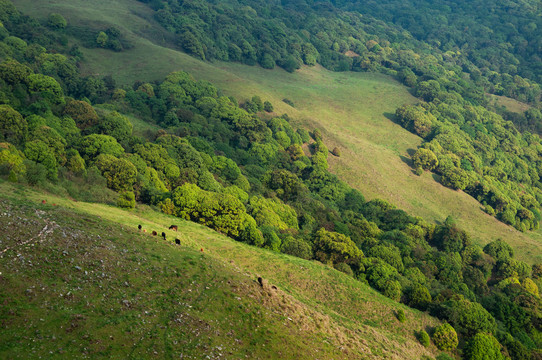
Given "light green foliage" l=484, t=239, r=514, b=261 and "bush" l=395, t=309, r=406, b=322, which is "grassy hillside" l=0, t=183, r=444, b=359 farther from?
"light green foliage" l=484, t=239, r=514, b=261

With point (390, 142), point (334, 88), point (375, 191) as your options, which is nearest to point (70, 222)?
point (375, 191)

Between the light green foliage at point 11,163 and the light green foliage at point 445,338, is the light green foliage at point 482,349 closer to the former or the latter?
the light green foliage at point 445,338

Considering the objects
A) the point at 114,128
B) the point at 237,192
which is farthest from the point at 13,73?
the point at 237,192

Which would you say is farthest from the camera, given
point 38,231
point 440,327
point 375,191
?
point 375,191

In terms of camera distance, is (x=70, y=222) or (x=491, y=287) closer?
(x=70, y=222)

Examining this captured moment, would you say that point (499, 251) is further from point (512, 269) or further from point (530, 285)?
point (530, 285)

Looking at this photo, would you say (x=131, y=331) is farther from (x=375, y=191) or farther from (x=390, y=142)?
(x=390, y=142)

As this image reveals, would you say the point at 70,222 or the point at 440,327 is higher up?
the point at 70,222

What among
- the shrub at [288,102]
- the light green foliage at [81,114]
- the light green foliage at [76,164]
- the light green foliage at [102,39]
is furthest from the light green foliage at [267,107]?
the light green foliage at [76,164]
